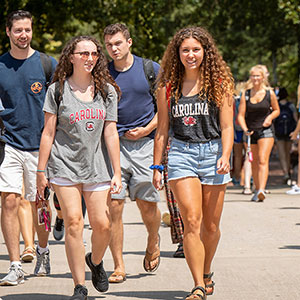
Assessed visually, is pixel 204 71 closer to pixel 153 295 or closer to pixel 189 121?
pixel 189 121

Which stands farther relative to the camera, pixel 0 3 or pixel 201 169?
pixel 0 3

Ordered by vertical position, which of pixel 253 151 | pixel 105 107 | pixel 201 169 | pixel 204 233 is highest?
pixel 105 107

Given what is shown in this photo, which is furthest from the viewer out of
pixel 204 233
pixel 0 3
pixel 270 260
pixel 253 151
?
pixel 0 3

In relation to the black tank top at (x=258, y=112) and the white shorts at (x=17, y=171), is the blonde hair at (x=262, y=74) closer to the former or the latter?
the black tank top at (x=258, y=112)

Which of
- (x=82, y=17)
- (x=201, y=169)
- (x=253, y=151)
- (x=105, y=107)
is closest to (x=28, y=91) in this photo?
(x=105, y=107)

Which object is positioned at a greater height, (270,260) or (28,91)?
(28,91)

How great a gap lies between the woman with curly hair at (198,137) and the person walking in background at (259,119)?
7.16 metres

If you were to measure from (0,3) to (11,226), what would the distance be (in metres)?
12.4

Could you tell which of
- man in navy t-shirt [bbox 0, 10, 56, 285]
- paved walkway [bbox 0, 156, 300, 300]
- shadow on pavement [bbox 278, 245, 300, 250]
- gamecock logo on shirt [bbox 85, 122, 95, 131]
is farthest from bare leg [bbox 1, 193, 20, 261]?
shadow on pavement [bbox 278, 245, 300, 250]

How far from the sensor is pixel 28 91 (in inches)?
278

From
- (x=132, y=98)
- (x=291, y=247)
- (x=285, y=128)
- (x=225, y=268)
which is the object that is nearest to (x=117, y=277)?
(x=225, y=268)

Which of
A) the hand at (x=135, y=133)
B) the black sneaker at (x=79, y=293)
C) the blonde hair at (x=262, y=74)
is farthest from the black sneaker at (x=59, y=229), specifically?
the blonde hair at (x=262, y=74)

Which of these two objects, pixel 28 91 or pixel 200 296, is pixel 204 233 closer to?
pixel 200 296

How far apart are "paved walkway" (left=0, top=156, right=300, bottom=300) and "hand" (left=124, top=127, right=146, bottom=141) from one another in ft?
3.82
